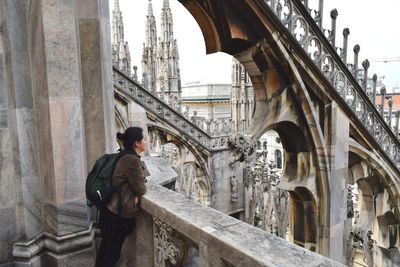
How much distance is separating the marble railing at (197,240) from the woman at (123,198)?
11 centimetres

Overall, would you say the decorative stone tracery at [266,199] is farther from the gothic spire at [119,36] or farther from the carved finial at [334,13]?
the gothic spire at [119,36]

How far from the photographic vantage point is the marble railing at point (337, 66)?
447 cm

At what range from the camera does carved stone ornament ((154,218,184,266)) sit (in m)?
1.86

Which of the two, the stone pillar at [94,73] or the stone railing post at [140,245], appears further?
the stone pillar at [94,73]

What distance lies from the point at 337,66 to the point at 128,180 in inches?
158

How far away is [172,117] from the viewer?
10281 millimetres

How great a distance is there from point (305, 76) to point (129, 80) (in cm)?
557

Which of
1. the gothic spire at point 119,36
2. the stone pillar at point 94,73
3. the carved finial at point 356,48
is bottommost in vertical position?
the stone pillar at point 94,73

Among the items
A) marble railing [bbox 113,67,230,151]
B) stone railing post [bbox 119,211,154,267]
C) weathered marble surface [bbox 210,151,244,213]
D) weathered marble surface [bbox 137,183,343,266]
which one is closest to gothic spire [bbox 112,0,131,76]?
marble railing [bbox 113,67,230,151]

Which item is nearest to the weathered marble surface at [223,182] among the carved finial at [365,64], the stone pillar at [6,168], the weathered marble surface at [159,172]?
the carved finial at [365,64]

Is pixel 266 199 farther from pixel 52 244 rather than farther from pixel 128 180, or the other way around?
pixel 128 180

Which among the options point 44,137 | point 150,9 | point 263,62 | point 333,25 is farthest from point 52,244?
point 150,9

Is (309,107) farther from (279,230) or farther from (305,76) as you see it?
(279,230)

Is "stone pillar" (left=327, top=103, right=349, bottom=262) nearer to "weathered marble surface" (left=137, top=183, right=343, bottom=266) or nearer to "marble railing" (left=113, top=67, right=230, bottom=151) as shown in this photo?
"weathered marble surface" (left=137, top=183, right=343, bottom=266)
